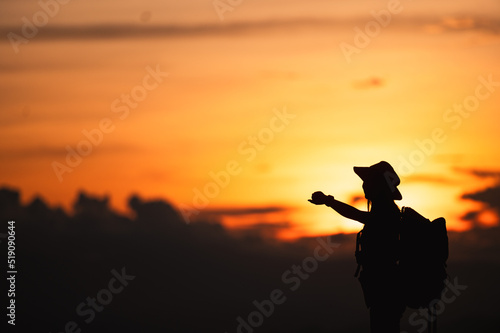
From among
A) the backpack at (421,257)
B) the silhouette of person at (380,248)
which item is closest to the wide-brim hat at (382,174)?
the silhouette of person at (380,248)

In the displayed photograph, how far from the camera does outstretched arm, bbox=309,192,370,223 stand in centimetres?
2177

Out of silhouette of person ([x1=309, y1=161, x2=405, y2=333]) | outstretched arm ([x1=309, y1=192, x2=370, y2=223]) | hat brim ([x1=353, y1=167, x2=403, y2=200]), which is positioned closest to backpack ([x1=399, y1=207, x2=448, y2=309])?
silhouette of person ([x1=309, y1=161, x2=405, y2=333])

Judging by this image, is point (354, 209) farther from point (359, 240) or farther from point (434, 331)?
point (434, 331)

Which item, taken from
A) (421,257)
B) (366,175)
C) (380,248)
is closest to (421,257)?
(421,257)

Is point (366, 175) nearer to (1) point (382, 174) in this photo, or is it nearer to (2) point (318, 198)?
(1) point (382, 174)

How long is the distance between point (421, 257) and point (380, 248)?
86cm

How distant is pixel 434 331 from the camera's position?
848 inches

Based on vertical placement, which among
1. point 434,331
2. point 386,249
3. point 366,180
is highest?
point 366,180

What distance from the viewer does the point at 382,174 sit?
73.1 ft

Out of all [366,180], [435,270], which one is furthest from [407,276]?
[366,180]

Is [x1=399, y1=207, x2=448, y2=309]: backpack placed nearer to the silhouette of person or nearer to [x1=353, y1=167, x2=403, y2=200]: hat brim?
the silhouette of person

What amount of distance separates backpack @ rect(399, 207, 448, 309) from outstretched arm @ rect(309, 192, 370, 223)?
2.75 feet

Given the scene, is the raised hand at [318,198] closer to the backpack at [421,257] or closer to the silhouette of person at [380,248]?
the silhouette of person at [380,248]

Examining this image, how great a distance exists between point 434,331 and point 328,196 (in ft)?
10.9
